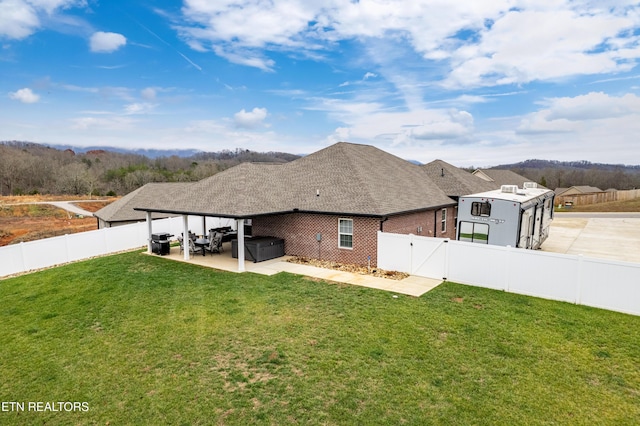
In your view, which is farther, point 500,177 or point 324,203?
point 500,177

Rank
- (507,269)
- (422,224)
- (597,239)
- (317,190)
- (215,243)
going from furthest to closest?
1. (597,239)
2. (422,224)
3. (215,243)
4. (317,190)
5. (507,269)

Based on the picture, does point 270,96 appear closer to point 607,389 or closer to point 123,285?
point 123,285

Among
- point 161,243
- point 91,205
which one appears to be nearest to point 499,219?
point 161,243

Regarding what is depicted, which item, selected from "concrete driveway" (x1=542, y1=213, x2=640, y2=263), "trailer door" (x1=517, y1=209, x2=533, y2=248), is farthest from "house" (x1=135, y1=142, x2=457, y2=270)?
"concrete driveway" (x1=542, y1=213, x2=640, y2=263)

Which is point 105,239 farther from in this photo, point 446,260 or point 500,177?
point 500,177

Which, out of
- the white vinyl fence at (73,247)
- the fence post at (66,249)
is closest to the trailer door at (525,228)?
the white vinyl fence at (73,247)

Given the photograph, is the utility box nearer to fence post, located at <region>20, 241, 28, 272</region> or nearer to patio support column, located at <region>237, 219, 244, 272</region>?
patio support column, located at <region>237, 219, 244, 272</region>
